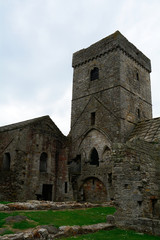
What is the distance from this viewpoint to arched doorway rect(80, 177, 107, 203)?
1917 centimetres

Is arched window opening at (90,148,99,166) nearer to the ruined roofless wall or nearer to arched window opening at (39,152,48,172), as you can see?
arched window opening at (39,152,48,172)

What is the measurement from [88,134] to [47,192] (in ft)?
19.7

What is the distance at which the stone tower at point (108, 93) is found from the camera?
2028 cm

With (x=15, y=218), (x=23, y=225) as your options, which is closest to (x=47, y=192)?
(x=15, y=218)

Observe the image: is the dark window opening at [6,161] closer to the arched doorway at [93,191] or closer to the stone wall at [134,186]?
the arched doorway at [93,191]

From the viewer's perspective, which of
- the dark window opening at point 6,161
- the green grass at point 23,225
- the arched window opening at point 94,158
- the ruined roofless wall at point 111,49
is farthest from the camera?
the ruined roofless wall at point 111,49

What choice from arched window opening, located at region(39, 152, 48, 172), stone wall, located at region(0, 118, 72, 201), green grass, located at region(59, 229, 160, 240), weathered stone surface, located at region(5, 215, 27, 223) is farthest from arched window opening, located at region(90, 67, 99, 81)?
green grass, located at region(59, 229, 160, 240)

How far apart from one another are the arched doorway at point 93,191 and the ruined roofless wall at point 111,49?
11.3 meters

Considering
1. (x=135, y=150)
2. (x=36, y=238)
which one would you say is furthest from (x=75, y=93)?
(x=36, y=238)

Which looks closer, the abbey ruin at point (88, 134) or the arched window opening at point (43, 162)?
the abbey ruin at point (88, 134)

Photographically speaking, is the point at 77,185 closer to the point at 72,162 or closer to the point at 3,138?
the point at 72,162

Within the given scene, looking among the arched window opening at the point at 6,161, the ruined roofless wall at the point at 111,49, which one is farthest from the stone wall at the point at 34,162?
the ruined roofless wall at the point at 111,49

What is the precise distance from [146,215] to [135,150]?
2454 mm

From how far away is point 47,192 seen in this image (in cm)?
2133
